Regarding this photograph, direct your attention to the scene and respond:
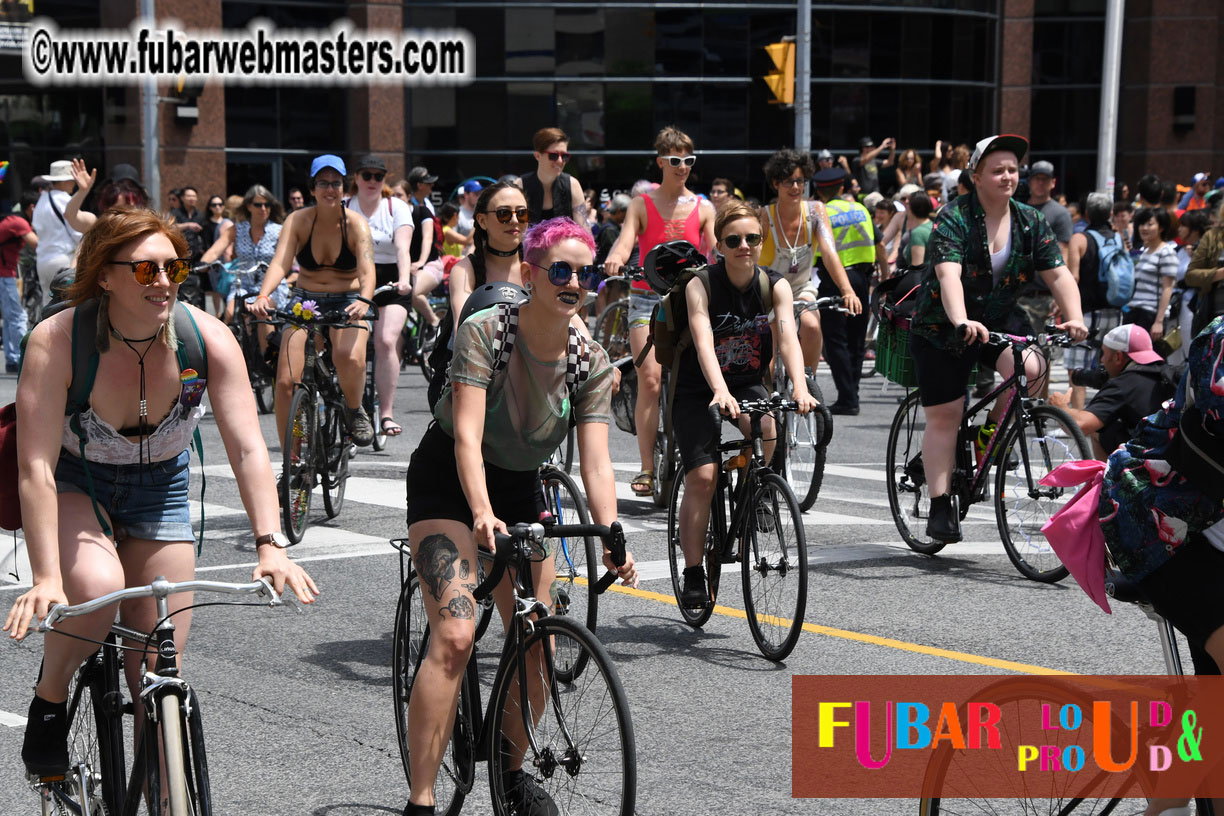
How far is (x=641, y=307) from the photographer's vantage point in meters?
10.1

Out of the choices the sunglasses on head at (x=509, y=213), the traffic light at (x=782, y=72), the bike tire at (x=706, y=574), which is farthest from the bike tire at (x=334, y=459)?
the traffic light at (x=782, y=72)

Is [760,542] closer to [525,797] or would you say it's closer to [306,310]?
[525,797]

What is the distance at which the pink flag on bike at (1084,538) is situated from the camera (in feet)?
11.8

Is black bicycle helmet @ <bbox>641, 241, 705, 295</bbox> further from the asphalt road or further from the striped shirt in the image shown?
the striped shirt

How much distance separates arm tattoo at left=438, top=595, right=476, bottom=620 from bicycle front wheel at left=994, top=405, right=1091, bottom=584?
14.0ft

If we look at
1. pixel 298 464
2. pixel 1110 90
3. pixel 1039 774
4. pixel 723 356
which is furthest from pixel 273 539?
pixel 1110 90

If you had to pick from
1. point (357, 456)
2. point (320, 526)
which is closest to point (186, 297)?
point (357, 456)

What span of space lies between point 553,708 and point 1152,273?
10790 millimetres

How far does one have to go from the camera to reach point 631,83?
111ft

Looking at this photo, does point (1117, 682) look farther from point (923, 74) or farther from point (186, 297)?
point (923, 74)

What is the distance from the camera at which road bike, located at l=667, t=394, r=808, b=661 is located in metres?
6.34

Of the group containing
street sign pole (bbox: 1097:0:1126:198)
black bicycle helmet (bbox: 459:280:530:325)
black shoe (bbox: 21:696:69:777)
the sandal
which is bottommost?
the sandal

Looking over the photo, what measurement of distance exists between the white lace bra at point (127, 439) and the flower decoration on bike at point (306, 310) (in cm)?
491

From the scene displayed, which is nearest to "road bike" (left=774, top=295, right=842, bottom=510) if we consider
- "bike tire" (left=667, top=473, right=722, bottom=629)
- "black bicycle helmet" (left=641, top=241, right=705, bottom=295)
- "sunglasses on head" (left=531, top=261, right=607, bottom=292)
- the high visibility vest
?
"black bicycle helmet" (left=641, top=241, right=705, bottom=295)
